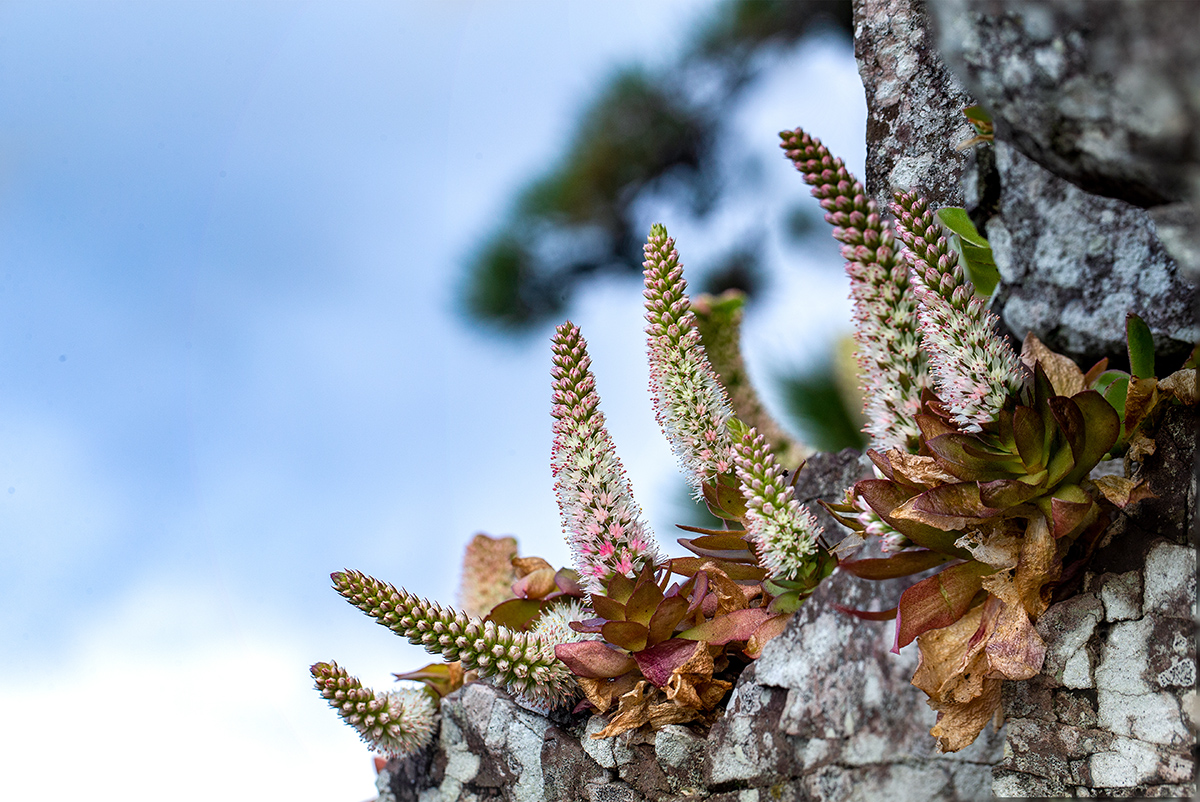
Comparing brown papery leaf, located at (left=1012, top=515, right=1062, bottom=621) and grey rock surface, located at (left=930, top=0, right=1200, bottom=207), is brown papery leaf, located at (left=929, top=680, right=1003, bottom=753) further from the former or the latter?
grey rock surface, located at (left=930, top=0, right=1200, bottom=207)

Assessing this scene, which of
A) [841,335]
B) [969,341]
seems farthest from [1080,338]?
[841,335]

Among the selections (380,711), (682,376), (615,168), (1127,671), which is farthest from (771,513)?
(615,168)

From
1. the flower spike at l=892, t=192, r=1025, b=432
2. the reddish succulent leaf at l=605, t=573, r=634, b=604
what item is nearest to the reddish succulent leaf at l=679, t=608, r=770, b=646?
the reddish succulent leaf at l=605, t=573, r=634, b=604

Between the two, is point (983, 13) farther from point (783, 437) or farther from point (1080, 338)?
point (783, 437)

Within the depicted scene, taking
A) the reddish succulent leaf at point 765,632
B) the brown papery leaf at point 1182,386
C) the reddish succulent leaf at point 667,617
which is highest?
the brown papery leaf at point 1182,386

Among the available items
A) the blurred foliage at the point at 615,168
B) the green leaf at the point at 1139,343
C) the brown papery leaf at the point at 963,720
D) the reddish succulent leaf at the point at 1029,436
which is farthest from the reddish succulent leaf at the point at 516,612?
the blurred foliage at the point at 615,168

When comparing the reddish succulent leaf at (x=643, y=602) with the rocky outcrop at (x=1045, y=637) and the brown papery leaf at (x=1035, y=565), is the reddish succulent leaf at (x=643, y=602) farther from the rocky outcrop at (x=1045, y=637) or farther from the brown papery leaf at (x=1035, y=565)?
the brown papery leaf at (x=1035, y=565)

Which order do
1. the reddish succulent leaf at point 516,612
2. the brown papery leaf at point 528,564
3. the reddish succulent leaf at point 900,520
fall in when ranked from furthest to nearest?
the brown papery leaf at point 528,564, the reddish succulent leaf at point 516,612, the reddish succulent leaf at point 900,520
